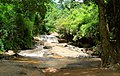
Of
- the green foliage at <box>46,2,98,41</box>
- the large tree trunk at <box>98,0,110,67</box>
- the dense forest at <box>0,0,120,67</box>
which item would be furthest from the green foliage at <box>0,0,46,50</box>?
the large tree trunk at <box>98,0,110,67</box>

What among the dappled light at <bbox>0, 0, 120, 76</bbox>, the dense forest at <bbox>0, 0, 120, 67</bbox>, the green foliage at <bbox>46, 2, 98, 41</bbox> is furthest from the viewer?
the green foliage at <bbox>46, 2, 98, 41</bbox>

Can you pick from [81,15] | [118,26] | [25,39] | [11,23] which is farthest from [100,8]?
[81,15]

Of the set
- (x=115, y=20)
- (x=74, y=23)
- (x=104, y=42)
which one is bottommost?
(x=104, y=42)

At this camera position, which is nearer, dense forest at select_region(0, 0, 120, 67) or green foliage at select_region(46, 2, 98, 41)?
dense forest at select_region(0, 0, 120, 67)

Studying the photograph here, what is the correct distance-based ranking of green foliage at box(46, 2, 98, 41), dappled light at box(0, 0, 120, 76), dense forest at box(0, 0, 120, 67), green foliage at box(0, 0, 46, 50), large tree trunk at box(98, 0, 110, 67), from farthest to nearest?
1. green foliage at box(46, 2, 98, 41)
2. green foliage at box(0, 0, 46, 50)
3. dense forest at box(0, 0, 120, 67)
4. large tree trunk at box(98, 0, 110, 67)
5. dappled light at box(0, 0, 120, 76)

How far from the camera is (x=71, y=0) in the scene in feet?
70.0

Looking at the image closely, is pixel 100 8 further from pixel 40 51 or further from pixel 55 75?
pixel 40 51

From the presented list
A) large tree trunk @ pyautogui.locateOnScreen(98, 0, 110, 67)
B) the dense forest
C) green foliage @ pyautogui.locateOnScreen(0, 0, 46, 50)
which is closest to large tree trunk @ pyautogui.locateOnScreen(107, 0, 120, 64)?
the dense forest

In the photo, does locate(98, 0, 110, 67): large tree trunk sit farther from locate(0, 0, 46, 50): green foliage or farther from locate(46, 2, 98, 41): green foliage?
locate(0, 0, 46, 50): green foliage

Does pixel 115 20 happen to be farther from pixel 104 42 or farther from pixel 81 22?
pixel 81 22

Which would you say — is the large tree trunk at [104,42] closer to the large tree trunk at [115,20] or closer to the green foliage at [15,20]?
the large tree trunk at [115,20]

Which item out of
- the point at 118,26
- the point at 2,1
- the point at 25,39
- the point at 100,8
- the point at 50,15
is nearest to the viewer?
the point at 100,8

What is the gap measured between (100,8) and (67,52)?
16706 mm

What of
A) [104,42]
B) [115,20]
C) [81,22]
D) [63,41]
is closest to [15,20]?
[115,20]
